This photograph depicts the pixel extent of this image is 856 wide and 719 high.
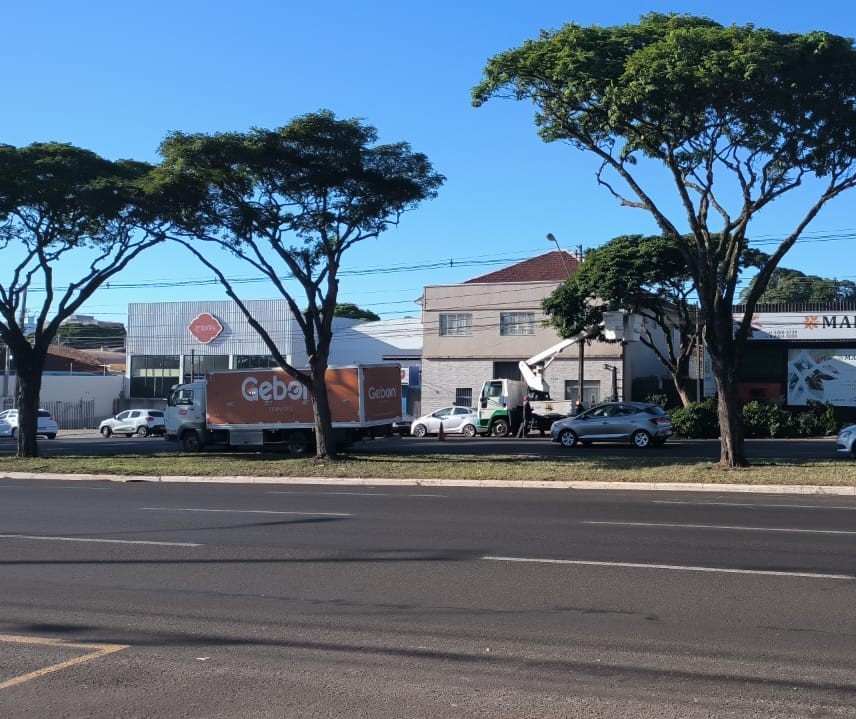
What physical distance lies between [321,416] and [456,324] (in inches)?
923

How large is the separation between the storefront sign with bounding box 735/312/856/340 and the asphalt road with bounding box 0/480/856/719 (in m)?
32.6

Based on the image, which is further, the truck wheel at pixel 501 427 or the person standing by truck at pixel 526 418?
the truck wheel at pixel 501 427

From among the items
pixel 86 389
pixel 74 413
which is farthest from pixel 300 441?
pixel 86 389

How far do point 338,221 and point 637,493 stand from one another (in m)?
11.2

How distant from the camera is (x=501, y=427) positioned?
123 ft

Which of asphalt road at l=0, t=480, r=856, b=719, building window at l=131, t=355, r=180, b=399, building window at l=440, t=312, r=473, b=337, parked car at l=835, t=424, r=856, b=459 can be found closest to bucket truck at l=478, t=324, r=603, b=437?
building window at l=440, t=312, r=473, b=337

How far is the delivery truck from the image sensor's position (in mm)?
28859

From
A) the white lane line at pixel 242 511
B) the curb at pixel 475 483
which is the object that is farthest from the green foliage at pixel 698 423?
the white lane line at pixel 242 511

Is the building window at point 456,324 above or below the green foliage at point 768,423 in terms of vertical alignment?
above

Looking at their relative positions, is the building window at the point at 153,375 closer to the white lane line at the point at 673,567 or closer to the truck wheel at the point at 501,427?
the truck wheel at the point at 501,427

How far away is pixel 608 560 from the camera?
9609 mm

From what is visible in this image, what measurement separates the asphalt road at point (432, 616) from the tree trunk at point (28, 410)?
49.9 feet

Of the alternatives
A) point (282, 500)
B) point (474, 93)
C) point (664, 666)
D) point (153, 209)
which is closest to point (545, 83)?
point (474, 93)

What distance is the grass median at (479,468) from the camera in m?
18.3
